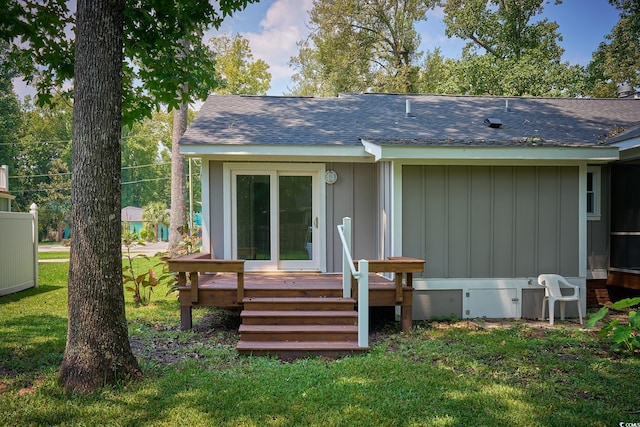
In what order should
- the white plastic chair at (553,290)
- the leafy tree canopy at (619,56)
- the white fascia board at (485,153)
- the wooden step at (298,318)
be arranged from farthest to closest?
the leafy tree canopy at (619,56)
the white plastic chair at (553,290)
the white fascia board at (485,153)
the wooden step at (298,318)

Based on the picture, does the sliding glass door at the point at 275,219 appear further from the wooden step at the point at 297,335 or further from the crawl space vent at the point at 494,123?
the crawl space vent at the point at 494,123

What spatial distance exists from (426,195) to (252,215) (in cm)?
285

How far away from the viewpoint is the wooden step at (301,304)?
5441 mm

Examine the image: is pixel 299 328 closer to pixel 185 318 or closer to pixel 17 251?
pixel 185 318

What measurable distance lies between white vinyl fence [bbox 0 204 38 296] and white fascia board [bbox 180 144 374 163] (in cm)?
455

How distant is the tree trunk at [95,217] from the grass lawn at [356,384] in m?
0.27

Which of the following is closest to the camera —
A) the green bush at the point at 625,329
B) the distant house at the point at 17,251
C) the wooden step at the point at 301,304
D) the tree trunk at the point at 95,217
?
the tree trunk at the point at 95,217

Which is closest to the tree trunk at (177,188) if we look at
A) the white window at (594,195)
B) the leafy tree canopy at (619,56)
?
the white window at (594,195)

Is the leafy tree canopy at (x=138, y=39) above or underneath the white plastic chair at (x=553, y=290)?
above

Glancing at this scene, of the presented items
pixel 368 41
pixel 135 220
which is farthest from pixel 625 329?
pixel 135 220

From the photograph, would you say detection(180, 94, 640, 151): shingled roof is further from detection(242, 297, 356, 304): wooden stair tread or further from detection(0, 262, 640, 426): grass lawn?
detection(0, 262, 640, 426): grass lawn

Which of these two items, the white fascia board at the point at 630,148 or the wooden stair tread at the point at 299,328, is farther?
the white fascia board at the point at 630,148

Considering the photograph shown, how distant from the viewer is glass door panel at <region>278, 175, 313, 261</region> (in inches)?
289

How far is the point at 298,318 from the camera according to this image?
17.1ft
